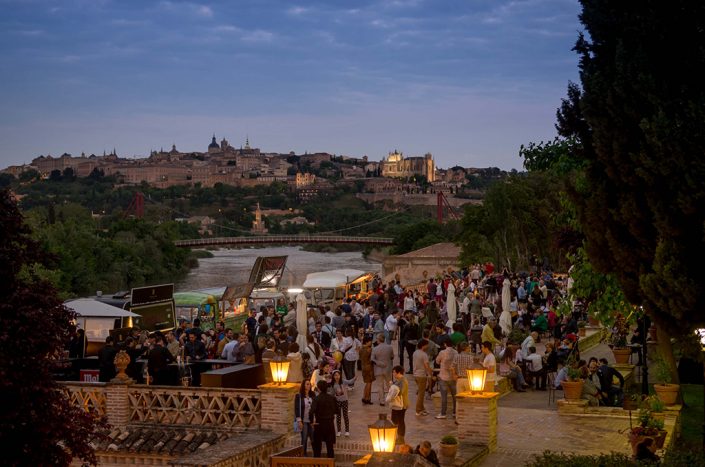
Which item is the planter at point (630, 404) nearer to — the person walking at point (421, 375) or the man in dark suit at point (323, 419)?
the person walking at point (421, 375)

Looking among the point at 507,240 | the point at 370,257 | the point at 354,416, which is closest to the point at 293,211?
the point at 370,257

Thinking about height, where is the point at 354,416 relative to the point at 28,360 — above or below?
below

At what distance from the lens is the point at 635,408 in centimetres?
1599

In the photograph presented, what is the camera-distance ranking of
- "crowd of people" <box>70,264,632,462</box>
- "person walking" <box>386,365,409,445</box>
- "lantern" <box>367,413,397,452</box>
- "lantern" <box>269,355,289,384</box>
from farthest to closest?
"lantern" <box>269,355,289,384</box>, "crowd of people" <box>70,264,632,462</box>, "person walking" <box>386,365,409,445</box>, "lantern" <box>367,413,397,452</box>

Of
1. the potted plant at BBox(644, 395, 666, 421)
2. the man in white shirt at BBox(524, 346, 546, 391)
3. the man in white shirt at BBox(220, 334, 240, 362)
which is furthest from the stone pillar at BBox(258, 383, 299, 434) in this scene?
the man in white shirt at BBox(524, 346, 546, 391)

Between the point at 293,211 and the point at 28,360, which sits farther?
the point at 293,211

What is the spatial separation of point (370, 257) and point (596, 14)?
98405 mm

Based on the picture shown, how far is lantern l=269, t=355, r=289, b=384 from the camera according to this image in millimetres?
14586

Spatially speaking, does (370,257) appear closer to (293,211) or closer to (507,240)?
(507,240)

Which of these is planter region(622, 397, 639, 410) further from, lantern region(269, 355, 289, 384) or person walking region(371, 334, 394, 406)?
lantern region(269, 355, 289, 384)

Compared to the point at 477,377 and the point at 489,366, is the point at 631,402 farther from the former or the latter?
the point at 477,377

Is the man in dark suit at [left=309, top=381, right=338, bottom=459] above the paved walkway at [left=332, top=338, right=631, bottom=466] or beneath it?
above

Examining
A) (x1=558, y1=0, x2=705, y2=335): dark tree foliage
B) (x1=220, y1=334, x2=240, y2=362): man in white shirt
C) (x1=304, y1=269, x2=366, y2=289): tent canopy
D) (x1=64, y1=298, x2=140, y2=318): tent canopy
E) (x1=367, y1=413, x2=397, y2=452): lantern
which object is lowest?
(x1=367, y1=413, x2=397, y2=452): lantern

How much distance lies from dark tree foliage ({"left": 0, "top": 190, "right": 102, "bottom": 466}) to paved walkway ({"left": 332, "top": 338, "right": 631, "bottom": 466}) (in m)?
4.96
